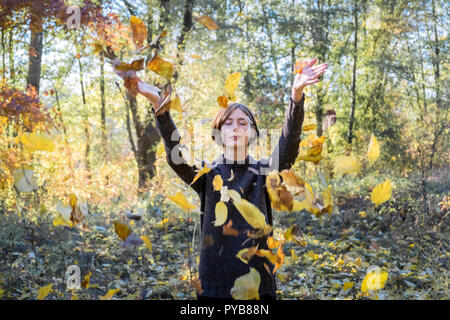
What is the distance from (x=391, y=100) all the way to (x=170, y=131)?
9.45 metres

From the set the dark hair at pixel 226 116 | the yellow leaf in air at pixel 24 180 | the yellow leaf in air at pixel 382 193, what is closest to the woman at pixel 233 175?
the dark hair at pixel 226 116

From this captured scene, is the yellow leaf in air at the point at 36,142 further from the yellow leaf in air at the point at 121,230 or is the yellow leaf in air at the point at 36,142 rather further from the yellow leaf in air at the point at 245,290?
the yellow leaf in air at the point at 245,290

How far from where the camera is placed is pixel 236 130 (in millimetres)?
1460

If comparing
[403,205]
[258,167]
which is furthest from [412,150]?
[258,167]

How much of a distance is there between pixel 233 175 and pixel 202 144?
371mm

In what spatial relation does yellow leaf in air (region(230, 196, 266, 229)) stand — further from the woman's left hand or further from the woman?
the woman's left hand

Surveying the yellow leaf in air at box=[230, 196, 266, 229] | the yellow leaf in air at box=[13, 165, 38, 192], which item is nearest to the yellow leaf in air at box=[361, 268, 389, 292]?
the yellow leaf in air at box=[230, 196, 266, 229]

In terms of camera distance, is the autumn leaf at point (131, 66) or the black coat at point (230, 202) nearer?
the autumn leaf at point (131, 66)

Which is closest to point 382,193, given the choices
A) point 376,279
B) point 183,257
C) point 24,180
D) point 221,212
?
point 376,279

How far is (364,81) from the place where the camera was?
10734 millimetres

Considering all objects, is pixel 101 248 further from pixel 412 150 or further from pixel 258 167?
pixel 412 150

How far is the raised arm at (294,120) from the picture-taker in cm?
127

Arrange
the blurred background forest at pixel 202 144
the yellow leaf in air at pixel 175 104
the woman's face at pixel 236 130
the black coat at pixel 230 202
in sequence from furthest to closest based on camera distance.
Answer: the blurred background forest at pixel 202 144 → the woman's face at pixel 236 130 → the black coat at pixel 230 202 → the yellow leaf in air at pixel 175 104

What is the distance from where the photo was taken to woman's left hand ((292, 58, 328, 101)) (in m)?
1.26
